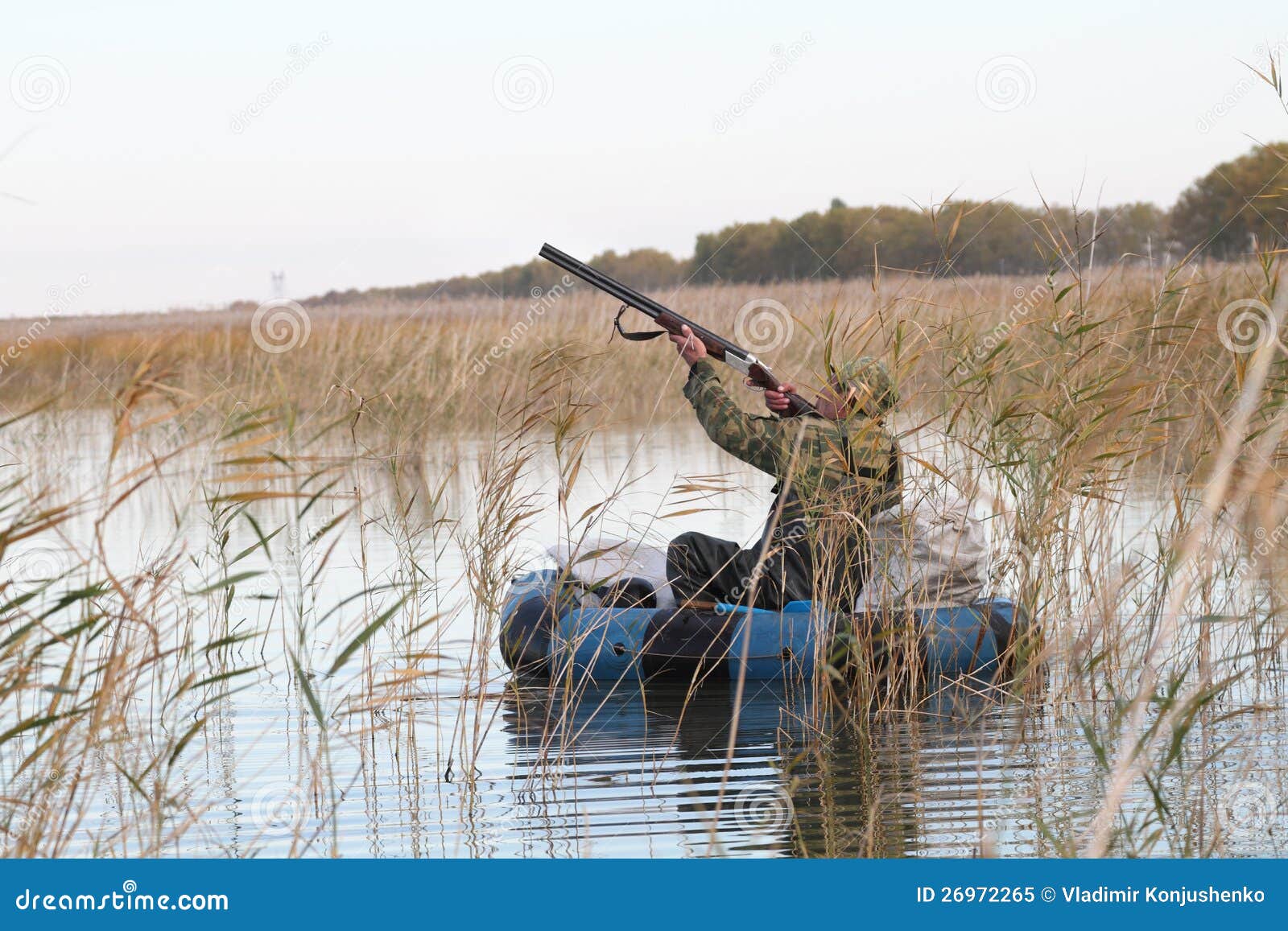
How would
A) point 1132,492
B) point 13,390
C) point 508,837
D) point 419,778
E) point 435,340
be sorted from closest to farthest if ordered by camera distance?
point 508,837 → point 419,778 → point 1132,492 → point 435,340 → point 13,390

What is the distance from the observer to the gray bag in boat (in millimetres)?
5094

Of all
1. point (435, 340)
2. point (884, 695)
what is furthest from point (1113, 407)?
point (435, 340)

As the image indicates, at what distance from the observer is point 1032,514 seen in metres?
5.09

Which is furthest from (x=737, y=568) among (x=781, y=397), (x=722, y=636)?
(x=781, y=397)

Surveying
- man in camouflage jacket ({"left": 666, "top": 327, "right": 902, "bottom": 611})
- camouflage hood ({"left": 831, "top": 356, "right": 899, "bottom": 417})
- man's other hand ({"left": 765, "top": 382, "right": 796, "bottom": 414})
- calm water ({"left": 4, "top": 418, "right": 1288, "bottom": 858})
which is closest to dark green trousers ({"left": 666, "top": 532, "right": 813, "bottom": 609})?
man in camouflage jacket ({"left": 666, "top": 327, "right": 902, "bottom": 611})

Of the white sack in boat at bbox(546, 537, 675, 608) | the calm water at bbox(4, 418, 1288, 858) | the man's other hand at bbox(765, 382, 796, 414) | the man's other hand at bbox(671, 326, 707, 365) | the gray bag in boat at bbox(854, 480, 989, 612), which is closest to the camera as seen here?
the calm water at bbox(4, 418, 1288, 858)

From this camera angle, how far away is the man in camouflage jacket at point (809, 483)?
497 cm

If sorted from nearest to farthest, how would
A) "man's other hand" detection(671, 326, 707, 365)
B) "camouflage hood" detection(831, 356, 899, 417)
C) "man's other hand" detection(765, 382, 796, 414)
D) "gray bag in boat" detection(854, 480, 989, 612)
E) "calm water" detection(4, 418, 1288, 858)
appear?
1. "calm water" detection(4, 418, 1288, 858)
2. "camouflage hood" detection(831, 356, 899, 417)
3. "gray bag in boat" detection(854, 480, 989, 612)
4. "man's other hand" detection(765, 382, 796, 414)
5. "man's other hand" detection(671, 326, 707, 365)

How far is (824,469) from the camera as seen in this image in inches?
193

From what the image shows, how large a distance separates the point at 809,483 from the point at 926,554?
1.98 feet

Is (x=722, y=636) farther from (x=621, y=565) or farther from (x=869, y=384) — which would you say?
(x=869, y=384)

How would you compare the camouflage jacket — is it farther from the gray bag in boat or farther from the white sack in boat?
the white sack in boat

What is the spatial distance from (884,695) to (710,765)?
0.83 meters

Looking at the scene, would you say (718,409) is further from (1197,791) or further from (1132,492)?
(1132,492)
